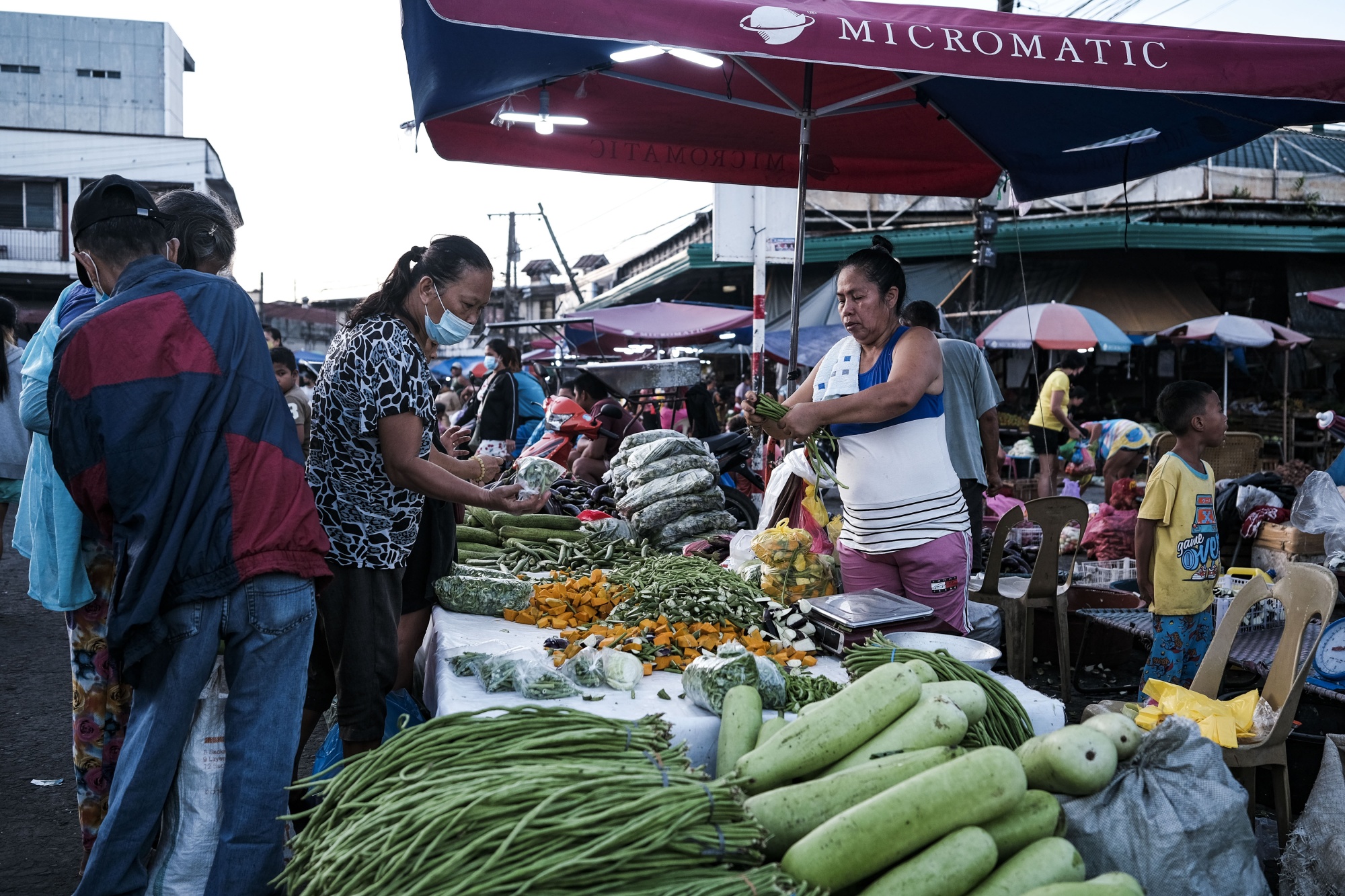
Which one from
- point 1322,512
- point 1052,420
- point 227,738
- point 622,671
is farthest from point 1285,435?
point 227,738

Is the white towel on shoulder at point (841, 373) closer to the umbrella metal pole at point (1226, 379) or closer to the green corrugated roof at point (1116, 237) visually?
the umbrella metal pole at point (1226, 379)

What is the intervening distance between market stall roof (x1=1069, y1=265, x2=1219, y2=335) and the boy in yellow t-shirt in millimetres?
11456

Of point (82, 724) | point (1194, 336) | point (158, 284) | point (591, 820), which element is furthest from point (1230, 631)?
point (1194, 336)

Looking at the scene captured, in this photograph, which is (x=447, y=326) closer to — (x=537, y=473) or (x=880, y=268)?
(x=880, y=268)

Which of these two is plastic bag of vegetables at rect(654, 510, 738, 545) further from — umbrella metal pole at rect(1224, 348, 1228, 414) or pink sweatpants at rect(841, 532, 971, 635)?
umbrella metal pole at rect(1224, 348, 1228, 414)

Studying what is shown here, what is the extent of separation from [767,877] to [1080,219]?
15.8 metres

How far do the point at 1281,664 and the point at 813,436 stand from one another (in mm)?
1746

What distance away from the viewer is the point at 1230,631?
3.33m

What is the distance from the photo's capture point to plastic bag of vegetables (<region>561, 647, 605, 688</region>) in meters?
2.55

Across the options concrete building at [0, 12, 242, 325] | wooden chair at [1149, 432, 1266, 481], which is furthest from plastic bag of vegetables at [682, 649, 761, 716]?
concrete building at [0, 12, 242, 325]

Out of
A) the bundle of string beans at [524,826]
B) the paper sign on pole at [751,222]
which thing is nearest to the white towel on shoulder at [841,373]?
the bundle of string beans at [524,826]

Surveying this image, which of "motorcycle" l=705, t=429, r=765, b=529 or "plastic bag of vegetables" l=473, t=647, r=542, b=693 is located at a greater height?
"motorcycle" l=705, t=429, r=765, b=529

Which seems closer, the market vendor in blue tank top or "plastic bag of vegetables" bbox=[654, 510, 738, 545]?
the market vendor in blue tank top

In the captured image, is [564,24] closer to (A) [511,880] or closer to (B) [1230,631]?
(A) [511,880]
